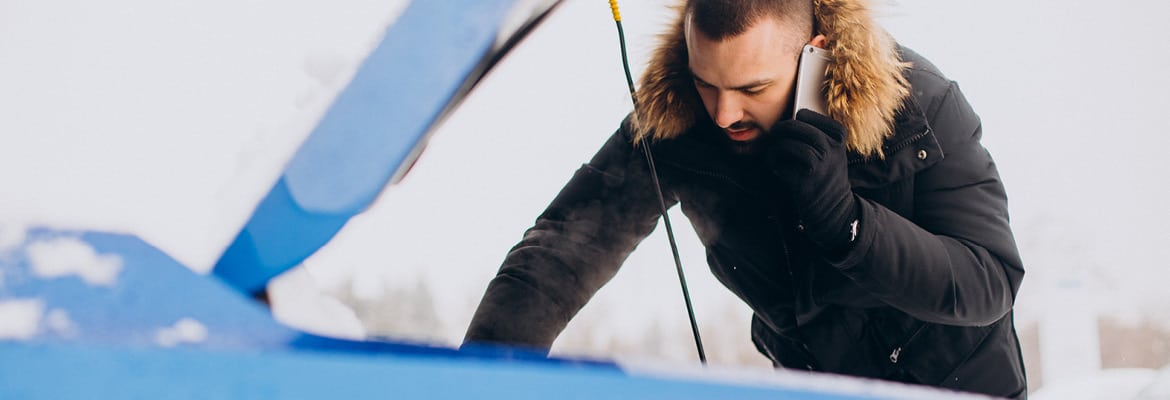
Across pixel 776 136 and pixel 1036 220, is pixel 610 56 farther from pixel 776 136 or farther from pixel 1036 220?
pixel 1036 220

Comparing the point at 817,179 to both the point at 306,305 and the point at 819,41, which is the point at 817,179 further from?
the point at 306,305

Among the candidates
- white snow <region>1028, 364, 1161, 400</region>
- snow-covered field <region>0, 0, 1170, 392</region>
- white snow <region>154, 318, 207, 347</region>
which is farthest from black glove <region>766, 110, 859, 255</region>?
white snow <region>154, 318, 207, 347</region>

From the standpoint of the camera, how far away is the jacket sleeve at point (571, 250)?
122 cm

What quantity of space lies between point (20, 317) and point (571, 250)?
38.9 inches

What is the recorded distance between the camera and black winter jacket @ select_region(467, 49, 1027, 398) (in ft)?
3.94

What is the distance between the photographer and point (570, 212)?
144 centimetres

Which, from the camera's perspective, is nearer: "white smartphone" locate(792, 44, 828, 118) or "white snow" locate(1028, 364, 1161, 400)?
"white smartphone" locate(792, 44, 828, 118)

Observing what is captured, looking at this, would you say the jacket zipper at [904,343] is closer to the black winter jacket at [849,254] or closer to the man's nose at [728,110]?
the black winter jacket at [849,254]

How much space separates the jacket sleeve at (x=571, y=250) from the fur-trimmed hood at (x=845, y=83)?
0.08 meters

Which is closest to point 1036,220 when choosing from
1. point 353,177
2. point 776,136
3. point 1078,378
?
point 1078,378

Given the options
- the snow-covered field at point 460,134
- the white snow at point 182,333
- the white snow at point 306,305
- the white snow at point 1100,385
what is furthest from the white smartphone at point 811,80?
the white snow at point 182,333

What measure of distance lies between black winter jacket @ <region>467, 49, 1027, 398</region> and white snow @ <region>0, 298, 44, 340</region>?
2.45 feet

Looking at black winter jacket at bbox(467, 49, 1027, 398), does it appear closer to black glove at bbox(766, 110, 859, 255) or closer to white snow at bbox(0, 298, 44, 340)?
black glove at bbox(766, 110, 859, 255)

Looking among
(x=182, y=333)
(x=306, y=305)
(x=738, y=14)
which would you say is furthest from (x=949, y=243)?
(x=182, y=333)
